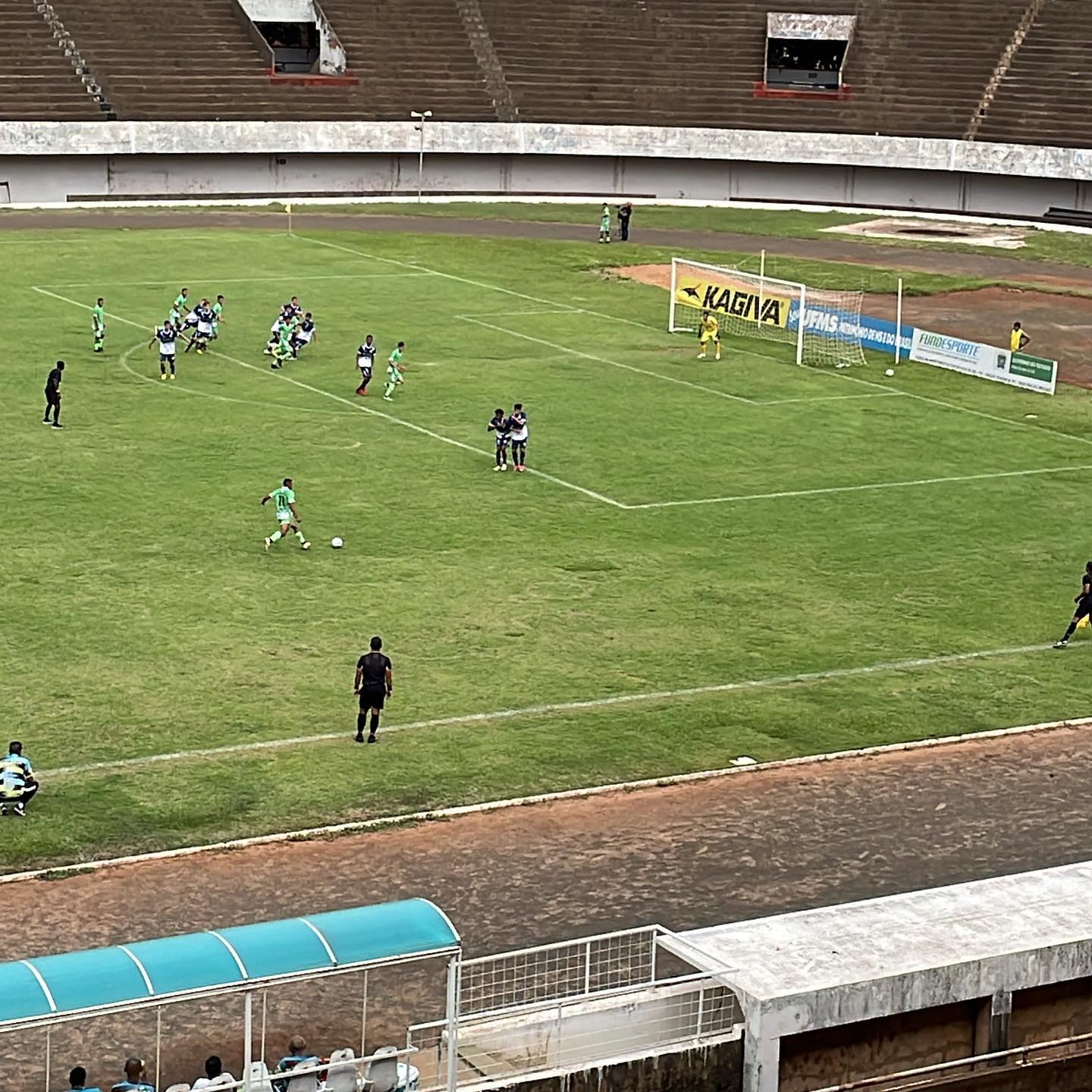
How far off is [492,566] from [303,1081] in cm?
1949

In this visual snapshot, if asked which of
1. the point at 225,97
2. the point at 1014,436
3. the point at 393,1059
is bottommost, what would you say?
the point at 393,1059

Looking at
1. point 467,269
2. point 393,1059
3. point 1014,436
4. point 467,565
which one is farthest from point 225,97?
point 393,1059

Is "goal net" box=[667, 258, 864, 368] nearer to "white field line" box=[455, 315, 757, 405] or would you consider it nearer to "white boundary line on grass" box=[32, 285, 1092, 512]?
"white field line" box=[455, 315, 757, 405]

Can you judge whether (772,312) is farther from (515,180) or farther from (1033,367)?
(515,180)

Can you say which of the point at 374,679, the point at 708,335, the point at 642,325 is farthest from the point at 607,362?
the point at 374,679

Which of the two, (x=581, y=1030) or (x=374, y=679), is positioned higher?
(x=374, y=679)

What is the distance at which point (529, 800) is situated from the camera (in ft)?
83.9

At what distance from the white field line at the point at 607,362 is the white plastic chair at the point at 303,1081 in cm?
3550

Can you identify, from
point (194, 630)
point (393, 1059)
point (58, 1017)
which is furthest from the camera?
point (194, 630)

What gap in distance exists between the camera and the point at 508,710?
95.0ft

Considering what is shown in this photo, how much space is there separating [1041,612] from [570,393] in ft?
61.9

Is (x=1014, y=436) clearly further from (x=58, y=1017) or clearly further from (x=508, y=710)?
(x=58, y=1017)

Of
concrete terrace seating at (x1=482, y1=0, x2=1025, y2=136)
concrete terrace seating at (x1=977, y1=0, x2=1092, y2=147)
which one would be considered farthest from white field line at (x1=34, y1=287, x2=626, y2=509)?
concrete terrace seating at (x1=977, y1=0, x2=1092, y2=147)

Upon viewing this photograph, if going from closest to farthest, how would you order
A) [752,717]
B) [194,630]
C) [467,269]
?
[752,717], [194,630], [467,269]
